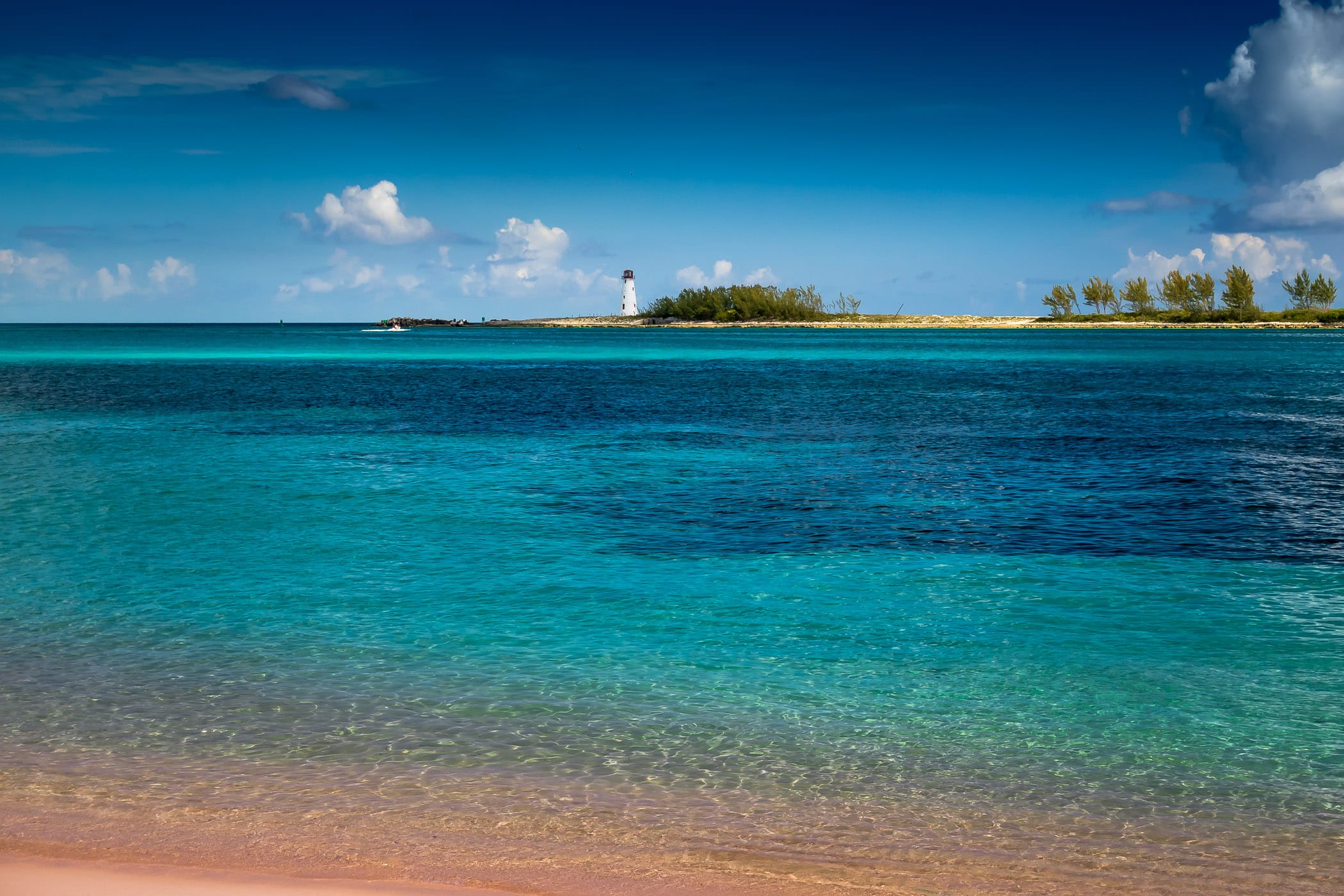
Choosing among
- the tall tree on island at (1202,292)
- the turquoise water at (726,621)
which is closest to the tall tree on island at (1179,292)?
the tall tree on island at (1202,292)

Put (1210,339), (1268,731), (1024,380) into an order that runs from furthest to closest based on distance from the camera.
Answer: (1210,339) < (1024,380) < (1268,731)

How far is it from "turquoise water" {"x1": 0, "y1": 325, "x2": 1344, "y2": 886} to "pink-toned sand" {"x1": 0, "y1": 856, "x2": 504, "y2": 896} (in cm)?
137

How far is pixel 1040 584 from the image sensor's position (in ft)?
46.5

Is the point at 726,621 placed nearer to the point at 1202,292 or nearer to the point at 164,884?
the point at 164,884

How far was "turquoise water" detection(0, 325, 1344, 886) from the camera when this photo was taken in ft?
26.0

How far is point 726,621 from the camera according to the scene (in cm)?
1252

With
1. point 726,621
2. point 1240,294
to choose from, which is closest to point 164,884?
point 726,621

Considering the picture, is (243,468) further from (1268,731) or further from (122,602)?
(1268,731)

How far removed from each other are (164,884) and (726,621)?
7480 mm

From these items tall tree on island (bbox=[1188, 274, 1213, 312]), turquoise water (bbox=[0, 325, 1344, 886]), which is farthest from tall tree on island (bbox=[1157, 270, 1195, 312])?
turquoise water (bbox=[0, 325, 1344, 886])

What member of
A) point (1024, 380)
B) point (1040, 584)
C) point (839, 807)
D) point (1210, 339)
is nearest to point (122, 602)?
point (839, 807)

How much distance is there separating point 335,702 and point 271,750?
1.23 metres

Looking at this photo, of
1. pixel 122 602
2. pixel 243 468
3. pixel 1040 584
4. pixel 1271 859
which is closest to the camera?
pixel 1271 859

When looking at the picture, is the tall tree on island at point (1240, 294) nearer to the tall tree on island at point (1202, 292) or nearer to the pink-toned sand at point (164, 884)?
the tall tree on island at point (1202, 292)
